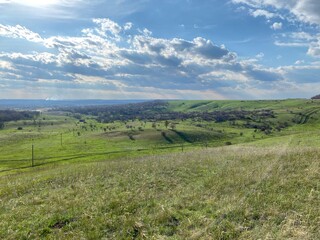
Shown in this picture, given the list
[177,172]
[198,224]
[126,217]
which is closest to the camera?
[198,224]

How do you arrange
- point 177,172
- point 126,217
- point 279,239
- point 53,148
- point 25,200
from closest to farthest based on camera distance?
point 279,239 < point 126,217 < point 25,200 < point 177,172 < point 53,148

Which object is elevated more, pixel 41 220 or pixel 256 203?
pixel 256 203

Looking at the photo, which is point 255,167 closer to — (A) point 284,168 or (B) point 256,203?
(A) point 284,168

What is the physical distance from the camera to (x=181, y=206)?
14148mm

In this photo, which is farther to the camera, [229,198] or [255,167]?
[255,167]

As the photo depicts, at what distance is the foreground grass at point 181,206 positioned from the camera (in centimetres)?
1151

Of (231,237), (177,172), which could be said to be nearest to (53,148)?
(177,172)

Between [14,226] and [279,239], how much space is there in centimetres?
1085

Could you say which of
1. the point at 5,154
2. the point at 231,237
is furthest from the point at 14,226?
the point at 5,154

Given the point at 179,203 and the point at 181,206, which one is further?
the point at 179,203

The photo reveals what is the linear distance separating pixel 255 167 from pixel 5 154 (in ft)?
500

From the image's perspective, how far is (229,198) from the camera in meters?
14.3

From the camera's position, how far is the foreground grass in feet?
37.8

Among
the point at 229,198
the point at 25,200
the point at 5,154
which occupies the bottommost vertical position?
the point at 5,154
